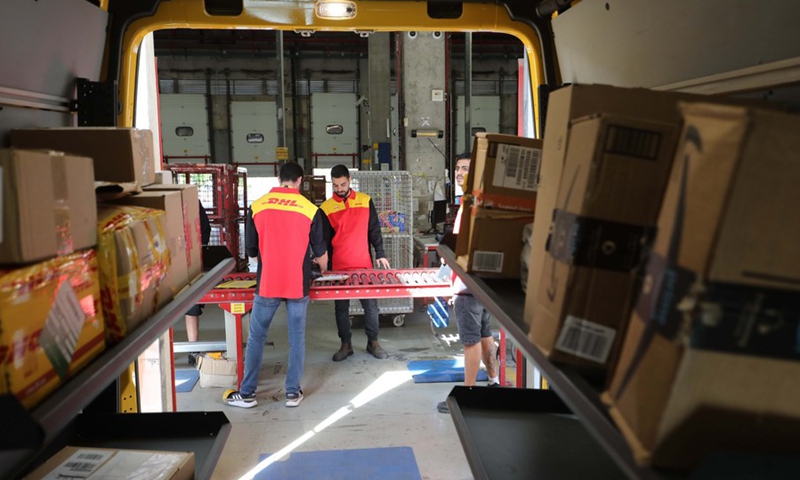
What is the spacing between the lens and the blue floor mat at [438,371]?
5.64m

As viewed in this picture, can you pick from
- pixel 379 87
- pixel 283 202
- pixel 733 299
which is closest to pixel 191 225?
pixel 733 299

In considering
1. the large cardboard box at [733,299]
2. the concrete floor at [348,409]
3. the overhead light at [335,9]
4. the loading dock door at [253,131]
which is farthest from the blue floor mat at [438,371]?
the loading dock door at [253,131]

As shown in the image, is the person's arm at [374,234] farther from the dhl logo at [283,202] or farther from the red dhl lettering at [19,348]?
the red dhl lettering at [19,348]

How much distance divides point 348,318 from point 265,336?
1.42 m

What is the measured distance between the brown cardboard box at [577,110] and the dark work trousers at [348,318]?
15.9 feet

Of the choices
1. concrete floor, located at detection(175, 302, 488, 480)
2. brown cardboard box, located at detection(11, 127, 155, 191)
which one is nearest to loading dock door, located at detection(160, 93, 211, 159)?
concrete floor, located at detection(175, 302, 488, 480)

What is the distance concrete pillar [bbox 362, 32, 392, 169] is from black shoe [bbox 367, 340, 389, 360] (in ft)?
18.1

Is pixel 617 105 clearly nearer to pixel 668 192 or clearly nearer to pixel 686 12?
pixel 668 192

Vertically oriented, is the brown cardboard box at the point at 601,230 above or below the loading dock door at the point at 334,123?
below

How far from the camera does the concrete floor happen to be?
424 cm

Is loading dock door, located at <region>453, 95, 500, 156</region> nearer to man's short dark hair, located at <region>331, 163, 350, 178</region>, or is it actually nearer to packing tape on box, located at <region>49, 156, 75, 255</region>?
man's short dark hair, located at <region>331, 163, 350, 178</region>

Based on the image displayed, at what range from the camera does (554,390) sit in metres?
1.29

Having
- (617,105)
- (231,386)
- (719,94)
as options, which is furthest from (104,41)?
(231,386)

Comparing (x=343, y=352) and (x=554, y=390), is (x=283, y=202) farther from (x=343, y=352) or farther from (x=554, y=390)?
(x=554, y=390)
